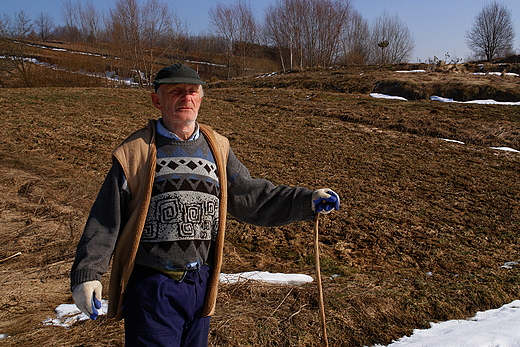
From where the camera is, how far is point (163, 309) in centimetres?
171

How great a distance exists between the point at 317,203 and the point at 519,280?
2844 mm

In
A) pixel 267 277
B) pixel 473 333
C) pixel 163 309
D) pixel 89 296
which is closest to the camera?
pixel 89 296

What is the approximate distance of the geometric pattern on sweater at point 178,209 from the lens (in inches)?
69.9

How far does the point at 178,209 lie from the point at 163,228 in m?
0.10

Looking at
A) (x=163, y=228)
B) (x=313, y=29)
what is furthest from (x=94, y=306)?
(x=313, y=29)

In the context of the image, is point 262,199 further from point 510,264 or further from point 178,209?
point 510,264

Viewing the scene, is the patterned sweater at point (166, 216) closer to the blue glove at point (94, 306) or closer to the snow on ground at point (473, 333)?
the blue glove at point (94, 306)

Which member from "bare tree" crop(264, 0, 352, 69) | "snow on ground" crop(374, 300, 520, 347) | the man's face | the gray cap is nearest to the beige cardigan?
the man's face

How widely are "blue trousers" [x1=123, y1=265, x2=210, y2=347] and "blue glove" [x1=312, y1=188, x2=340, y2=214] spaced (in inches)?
23.9

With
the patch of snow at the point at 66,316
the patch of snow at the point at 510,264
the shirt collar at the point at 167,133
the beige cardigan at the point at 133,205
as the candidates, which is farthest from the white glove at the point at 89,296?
the patch of snow at the point at 510,264

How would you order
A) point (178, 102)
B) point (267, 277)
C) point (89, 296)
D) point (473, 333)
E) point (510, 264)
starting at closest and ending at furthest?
point (89, 296) < point (178, 102) < point (473, 333) < point (267, 277) < point (510, 264)

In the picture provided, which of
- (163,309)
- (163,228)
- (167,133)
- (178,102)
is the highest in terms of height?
(178,102)

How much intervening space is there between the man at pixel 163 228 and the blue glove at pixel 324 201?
0.01 m

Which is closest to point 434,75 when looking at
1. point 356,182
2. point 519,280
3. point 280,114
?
point 280,114
